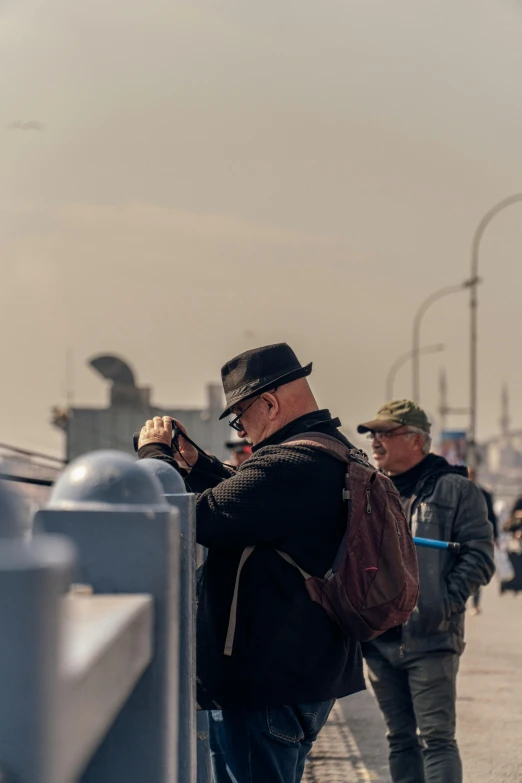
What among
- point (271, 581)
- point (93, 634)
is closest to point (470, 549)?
point (271, 581)

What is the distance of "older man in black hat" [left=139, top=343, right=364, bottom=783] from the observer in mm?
3434

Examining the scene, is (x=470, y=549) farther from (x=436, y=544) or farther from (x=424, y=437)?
(x=424, y=437)

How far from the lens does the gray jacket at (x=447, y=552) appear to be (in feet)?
18.0

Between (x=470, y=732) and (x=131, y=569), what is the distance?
6.83 metres

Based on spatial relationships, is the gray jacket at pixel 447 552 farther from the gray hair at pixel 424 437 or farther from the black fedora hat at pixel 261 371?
the black fedora hat at pixel 261 371

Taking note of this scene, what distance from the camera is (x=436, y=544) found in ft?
17.6

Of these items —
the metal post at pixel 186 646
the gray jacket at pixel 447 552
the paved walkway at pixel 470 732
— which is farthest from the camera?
→ the paved walkway at pixel 470 732

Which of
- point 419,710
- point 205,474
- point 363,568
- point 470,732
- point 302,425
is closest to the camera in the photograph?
point 363,568

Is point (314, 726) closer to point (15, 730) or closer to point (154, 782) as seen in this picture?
point (154, 782)

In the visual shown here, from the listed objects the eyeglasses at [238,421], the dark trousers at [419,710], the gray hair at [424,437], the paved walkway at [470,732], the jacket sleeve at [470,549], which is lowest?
the paved walkway at [470,732]

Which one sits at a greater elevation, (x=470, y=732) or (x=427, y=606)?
(x=427, y=606)

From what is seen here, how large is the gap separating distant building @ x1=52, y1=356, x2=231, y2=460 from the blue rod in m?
39.2

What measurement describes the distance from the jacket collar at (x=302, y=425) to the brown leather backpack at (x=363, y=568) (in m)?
0.15

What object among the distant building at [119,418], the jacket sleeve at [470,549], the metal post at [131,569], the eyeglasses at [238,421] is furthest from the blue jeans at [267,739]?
the distant building at [119,418]
